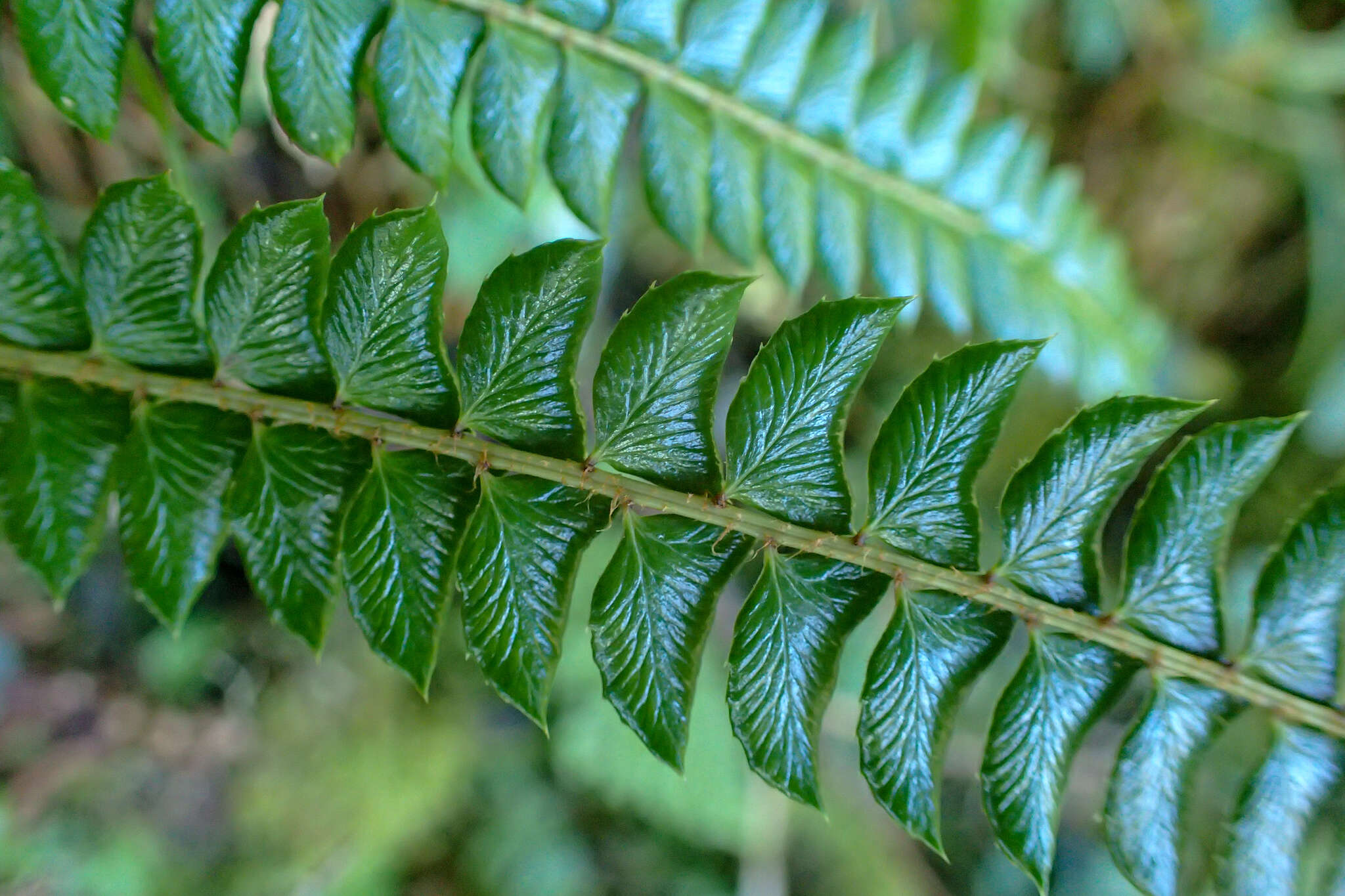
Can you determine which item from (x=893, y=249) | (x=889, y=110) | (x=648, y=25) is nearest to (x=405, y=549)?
(x=648, y=25)

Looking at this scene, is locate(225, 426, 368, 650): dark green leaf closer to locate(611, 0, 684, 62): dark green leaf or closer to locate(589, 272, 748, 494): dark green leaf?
locate(589, 272, 748, 494): dark green leaf

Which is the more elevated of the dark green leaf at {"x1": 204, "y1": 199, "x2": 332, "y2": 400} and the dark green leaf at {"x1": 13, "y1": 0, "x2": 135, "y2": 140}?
the dark green leaf at {"x1": 13, "y1": 0, "x2": 135, "y2": 140}

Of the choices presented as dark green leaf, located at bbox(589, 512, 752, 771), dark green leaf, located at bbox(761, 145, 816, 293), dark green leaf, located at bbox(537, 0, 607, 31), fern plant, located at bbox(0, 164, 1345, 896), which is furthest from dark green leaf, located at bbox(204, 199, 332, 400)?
dark green leaf, located at bbox(761, 145, 816, 293)

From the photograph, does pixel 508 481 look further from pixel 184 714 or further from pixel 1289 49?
pixel 1289 49

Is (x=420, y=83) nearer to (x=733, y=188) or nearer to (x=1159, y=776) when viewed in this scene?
(x=733, y=188)

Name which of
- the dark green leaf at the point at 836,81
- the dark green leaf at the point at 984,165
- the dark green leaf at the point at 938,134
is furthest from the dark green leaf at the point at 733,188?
the dark green leaf at the point at 984,165

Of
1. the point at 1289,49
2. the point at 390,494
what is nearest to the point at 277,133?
the point at 390,494
